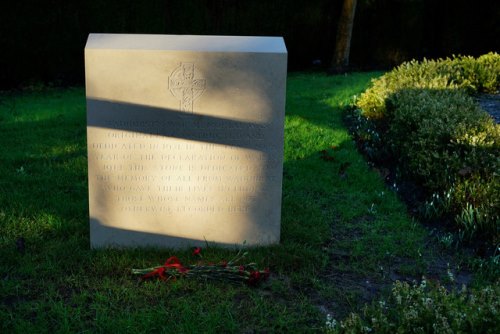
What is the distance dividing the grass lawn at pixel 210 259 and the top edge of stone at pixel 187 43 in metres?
1.46

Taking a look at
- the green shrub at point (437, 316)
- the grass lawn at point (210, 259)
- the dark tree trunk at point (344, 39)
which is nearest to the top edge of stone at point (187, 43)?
the grass lawn at point (210, 259)

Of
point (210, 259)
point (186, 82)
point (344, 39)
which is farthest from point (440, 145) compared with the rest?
point (344, 39)

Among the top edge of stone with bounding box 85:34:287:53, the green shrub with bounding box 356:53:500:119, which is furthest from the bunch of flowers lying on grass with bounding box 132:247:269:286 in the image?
the green shrub with bounding box 356:53:500:119

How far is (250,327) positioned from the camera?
3865 millimetres

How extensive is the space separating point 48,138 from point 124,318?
4412 mm

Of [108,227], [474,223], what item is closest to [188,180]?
[108,227]

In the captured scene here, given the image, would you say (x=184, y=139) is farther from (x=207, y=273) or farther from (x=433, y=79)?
(x=433, y=79)

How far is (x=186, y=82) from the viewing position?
4.48 meters

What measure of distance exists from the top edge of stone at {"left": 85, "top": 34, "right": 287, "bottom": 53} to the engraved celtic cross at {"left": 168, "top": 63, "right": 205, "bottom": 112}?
0.14m

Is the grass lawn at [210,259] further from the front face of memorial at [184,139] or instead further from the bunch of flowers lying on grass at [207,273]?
the front face of memorial at [184,139]

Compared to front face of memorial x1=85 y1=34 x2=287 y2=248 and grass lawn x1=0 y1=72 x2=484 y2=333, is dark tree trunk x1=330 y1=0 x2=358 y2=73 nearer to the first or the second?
grass lawn x1=0 y1=72 x2=484 y2=333

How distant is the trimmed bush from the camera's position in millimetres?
5351

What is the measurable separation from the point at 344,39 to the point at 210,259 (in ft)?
36.0

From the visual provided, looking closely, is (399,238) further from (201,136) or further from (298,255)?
(201,136)
